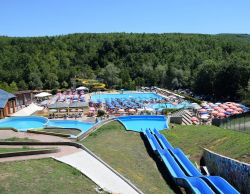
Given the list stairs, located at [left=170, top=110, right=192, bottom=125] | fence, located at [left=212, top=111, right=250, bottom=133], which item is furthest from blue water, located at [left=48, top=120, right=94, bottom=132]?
fence, located at [left=212, top=111, right=250, bottom=133]

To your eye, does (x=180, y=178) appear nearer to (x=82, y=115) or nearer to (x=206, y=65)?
(x=82, y=115)

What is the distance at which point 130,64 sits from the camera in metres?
82.6

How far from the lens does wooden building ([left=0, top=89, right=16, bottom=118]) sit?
3241cm

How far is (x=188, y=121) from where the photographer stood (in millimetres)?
→ 28875

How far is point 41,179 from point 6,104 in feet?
75.3

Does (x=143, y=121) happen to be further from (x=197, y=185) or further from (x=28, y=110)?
(x=197, y=185)

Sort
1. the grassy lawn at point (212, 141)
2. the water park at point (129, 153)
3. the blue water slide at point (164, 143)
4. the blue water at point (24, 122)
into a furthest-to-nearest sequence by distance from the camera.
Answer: the blue water at point (24, 122)
the blue water slide at point (164, 143)
the grassy lawn at point (212, 141)
the water park at point (129, 153)

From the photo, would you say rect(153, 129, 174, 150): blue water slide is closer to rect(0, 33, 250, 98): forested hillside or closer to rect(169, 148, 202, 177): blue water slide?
rect(169, 148, 202, 177): blue water slide

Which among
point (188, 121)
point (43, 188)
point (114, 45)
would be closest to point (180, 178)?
point (43, 188)

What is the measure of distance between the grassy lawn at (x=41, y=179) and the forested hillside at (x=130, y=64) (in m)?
30.0

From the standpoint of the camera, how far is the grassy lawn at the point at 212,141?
14919mm

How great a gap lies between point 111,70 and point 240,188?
195 ft

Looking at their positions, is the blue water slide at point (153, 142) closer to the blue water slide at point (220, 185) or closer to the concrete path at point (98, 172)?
the concrete path at point (98, 172)

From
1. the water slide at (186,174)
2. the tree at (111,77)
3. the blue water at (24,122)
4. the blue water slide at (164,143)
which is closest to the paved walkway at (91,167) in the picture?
the water slide at (186,174)
